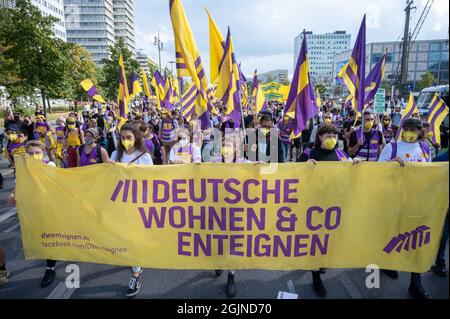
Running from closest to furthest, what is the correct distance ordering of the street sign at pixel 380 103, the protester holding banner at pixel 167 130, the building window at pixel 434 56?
the protester holding banner at pixel 167 130 → the street sign at pixel 380 103 → the building window at pixel 434 56

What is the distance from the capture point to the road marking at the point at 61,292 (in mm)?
3377

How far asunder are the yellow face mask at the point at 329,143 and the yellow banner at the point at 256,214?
536mm

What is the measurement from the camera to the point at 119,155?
3.75 meters

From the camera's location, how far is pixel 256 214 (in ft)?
10.5

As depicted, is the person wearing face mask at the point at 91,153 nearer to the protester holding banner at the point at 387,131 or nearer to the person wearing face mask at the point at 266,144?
the person wearing face mask at the point at 266,144

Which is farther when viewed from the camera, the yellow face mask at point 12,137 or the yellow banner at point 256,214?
the yellow face mask at point 12,137

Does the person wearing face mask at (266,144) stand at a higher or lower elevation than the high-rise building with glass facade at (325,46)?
lower

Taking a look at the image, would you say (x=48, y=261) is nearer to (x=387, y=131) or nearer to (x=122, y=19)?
(x=387, y=131)

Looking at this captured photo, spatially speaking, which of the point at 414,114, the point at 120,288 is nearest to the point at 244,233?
the point at 120,288

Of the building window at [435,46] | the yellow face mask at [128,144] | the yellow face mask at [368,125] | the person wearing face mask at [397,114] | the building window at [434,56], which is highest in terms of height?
the building window at [435,46]

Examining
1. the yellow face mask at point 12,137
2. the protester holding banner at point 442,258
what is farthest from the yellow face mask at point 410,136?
the yellow face mask at point 12,137

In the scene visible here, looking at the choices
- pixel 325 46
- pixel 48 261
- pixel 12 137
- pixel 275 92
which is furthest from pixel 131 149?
pixel 325 46

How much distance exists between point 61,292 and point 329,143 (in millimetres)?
3510
